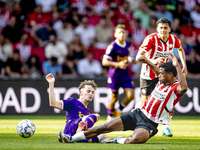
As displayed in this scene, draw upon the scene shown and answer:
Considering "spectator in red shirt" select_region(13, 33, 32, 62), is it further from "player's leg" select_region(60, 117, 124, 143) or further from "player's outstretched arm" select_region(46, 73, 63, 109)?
"player's leg" select_region(60, 117, 124, 143)

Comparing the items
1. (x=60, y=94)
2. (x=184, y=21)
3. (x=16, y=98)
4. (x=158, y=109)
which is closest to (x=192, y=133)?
(x=158, y=109)

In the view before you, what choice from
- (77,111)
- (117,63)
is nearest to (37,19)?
(117,63)

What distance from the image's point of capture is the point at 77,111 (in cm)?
576

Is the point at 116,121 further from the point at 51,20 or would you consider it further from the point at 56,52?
the point at 51,20

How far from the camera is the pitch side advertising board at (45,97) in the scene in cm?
1125

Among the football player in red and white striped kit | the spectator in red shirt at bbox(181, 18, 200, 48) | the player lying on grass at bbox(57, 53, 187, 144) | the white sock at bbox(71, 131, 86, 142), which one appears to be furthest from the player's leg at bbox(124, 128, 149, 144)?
the spectator in red shirt at bbox(181, 18, 200, 48)

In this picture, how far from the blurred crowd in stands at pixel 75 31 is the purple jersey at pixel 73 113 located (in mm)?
6002

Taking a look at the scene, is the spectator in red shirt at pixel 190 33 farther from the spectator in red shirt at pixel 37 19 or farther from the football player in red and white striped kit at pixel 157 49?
the football player in red and white striped kit at pixel 157 49

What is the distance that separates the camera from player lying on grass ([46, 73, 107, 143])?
5.43 m

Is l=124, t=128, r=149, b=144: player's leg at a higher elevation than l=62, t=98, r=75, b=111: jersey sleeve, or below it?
below

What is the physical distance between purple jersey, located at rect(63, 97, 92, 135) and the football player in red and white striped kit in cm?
168

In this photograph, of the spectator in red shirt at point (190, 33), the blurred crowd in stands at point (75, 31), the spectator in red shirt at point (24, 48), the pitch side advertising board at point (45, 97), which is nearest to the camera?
the pitch side advertising board at point (45, 97)

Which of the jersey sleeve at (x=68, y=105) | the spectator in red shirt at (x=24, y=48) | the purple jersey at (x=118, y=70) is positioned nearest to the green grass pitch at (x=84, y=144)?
the jersey sleeve at (x=68, y=105)

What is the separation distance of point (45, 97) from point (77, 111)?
5.82 metres
